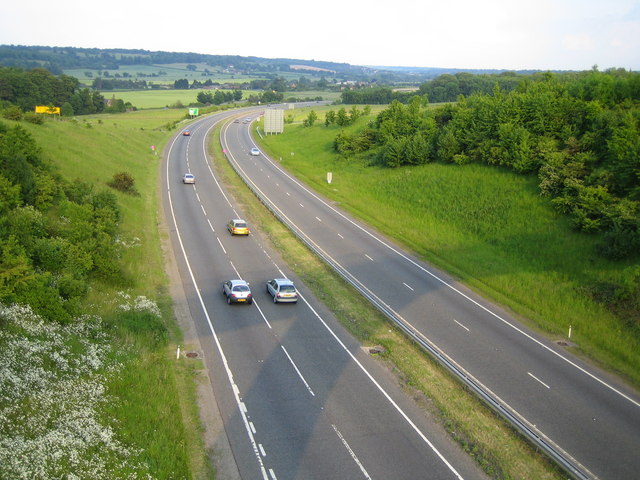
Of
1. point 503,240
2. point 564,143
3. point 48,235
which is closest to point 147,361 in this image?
point 48,235

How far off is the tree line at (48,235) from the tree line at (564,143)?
2906 centimetres

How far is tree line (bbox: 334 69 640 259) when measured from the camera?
1495 inches

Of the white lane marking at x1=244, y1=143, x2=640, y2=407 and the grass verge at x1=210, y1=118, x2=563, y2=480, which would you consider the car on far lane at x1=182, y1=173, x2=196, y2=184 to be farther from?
the grass verge at x1=210, y1=118, x2=563, y2=480

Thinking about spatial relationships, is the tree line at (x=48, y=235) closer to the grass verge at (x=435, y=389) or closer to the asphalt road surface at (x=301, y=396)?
the asphalt road surface at (x=301, y=396)

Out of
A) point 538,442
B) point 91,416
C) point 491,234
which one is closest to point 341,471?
point 538,442

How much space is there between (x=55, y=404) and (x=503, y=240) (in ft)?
104

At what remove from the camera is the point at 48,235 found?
29.8 m

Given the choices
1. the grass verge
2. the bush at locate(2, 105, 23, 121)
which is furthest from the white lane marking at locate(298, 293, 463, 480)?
the bush at locate(2, 105, 23, 121)

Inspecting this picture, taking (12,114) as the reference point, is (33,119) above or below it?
below

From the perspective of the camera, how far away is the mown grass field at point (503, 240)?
28312 mm

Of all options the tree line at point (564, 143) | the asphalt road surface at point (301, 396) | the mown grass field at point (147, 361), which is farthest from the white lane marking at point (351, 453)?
the tree line at point (564, 143)

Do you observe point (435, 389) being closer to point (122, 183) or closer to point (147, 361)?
point (147, 361)

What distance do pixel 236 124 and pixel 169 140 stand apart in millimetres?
30940

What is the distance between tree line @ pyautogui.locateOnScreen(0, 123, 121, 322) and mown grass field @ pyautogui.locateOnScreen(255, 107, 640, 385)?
68.7 feet
